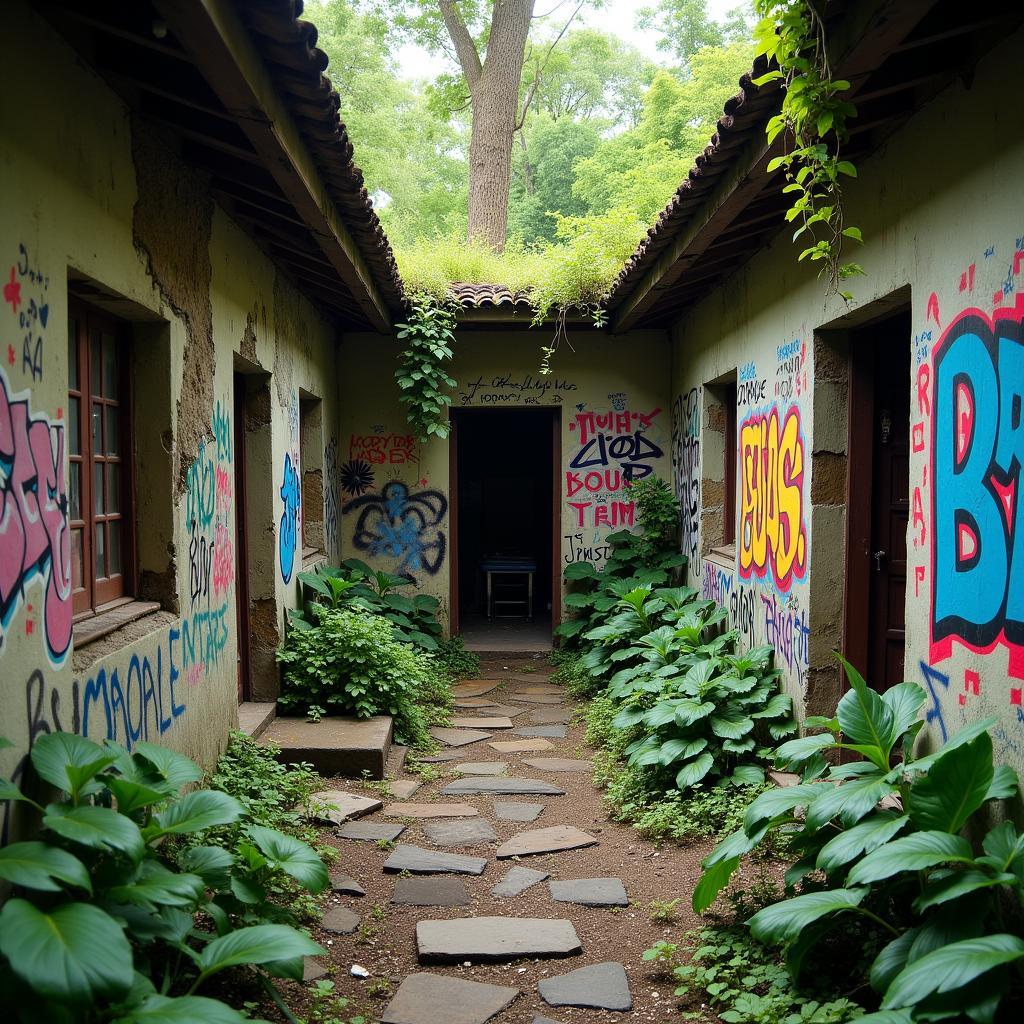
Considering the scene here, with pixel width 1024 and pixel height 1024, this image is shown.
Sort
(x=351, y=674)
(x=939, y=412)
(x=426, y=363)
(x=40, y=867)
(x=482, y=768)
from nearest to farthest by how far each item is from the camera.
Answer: (x=40, y=867)
(x=939, y=412)
(x=482, y=768)
(x=351, y=674)
(x=426, y=363)

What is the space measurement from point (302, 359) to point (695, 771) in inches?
184

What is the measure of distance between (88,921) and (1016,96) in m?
3.66

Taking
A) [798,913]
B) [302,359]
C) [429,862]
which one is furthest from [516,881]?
[302,359]

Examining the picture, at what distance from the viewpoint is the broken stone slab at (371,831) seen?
502cm

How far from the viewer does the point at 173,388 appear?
4500 mm

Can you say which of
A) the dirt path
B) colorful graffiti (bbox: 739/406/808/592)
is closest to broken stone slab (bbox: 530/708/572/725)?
the dirt path

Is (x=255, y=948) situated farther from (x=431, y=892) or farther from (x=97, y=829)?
(x=431, y=892)

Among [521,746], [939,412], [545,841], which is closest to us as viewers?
[939,412]

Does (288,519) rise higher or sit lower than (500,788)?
higher

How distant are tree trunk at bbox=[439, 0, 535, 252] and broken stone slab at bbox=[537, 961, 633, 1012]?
1202 centimetres

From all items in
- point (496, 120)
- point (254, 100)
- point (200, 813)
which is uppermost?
point (496, 120)

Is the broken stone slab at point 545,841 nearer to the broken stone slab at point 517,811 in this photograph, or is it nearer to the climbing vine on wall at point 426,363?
the broken stone slab at point 517,811

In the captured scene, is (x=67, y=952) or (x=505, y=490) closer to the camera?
(x=67, y=952)

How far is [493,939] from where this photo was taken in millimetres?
3861
